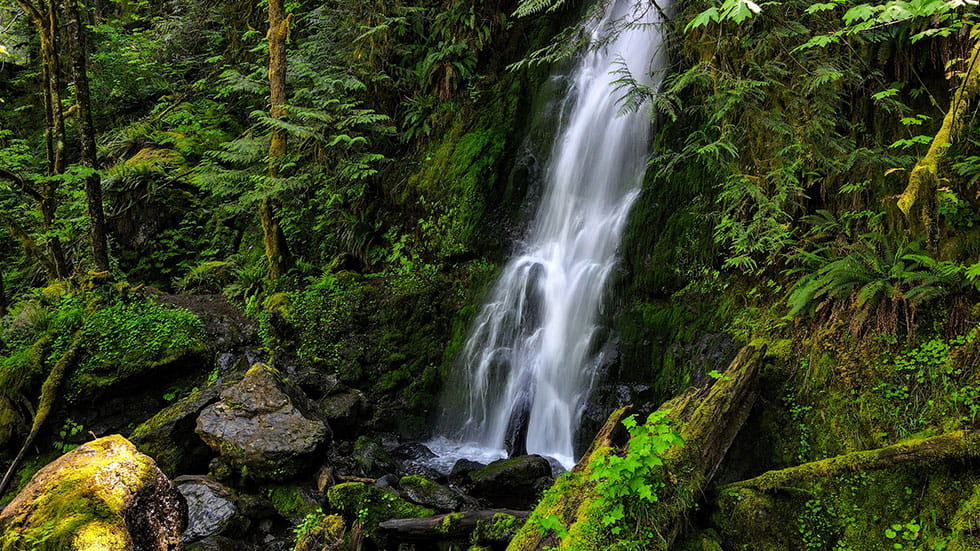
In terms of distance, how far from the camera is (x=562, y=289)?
7.46 metres

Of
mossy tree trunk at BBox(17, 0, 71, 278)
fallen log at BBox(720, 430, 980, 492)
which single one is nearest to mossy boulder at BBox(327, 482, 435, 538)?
fallen log at BBox(720, 430, 980, 492)

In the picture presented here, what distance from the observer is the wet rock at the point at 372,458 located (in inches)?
246

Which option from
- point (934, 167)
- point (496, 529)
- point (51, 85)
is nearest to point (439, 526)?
point (496, 529)

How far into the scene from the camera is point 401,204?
1012 centimetres

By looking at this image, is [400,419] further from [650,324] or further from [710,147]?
[710,147]

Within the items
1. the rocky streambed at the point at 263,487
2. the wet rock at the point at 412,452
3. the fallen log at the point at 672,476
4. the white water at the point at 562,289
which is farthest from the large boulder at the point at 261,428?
the fallen log at the point at 672,476

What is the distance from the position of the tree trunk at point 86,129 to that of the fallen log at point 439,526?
750cm

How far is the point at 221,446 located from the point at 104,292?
480 cm

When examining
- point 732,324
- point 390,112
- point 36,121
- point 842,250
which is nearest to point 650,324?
point 732,324

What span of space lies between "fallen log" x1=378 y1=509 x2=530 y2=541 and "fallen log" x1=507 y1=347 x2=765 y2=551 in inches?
36.2

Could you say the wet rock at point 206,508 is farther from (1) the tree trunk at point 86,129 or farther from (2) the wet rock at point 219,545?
(1) the tree trunk at point 86,129

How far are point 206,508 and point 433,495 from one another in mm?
2328

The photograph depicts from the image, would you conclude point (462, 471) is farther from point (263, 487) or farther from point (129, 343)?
point (129, 343)

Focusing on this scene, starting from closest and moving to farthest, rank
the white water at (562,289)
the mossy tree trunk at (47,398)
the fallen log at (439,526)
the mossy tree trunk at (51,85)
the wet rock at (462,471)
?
the fallen log at (439,526)
the wet rock at (462,471)
the mossy tree trunk at (47,398)
the white water at (562,289)
the mossy tree trunk at (51,85)
